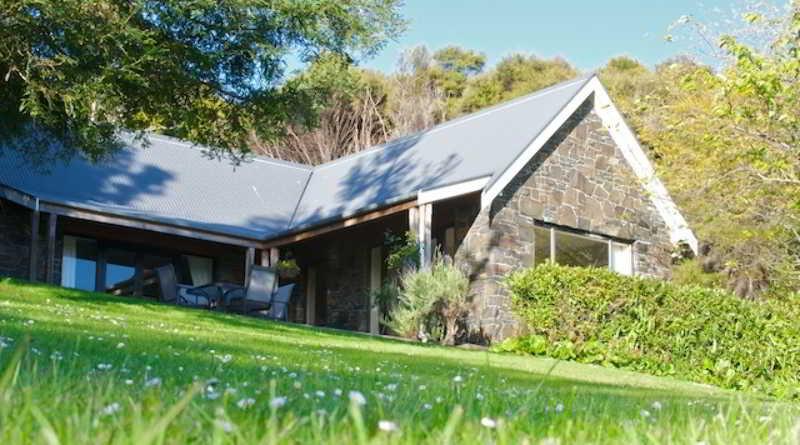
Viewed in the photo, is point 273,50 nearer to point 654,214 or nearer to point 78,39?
point 78,39

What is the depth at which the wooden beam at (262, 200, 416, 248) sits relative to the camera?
773 inches

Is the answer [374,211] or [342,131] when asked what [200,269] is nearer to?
[374,211]

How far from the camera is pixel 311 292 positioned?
78.3ft

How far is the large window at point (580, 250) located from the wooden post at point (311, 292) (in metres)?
5.79

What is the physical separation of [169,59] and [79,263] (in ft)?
27.8

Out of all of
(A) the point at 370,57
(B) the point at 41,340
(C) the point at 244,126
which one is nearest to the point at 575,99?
(A) the point at 370,57

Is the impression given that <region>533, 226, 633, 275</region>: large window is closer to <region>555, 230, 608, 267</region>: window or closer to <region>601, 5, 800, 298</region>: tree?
<region>555, 230, 608, 267</region>: window

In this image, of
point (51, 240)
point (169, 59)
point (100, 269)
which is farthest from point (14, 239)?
point (169, 59)

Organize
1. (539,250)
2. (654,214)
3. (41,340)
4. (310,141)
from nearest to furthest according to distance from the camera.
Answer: (41,340) → (539,250) → (654,214) → (310,141)

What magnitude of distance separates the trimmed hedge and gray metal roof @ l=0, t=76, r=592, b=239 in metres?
2.77

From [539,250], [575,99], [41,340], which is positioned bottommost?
[41,340]

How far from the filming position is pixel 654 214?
73.7 feet

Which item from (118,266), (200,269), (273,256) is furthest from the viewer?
(200,269)

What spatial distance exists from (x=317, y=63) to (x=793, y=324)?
8.43 metres
